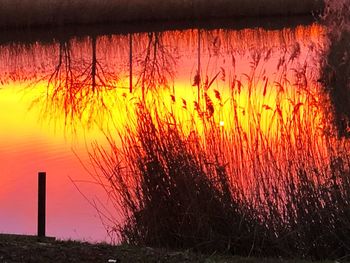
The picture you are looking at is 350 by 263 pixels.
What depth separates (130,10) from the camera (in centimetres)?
2648

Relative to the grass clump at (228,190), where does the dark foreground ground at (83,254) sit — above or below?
below

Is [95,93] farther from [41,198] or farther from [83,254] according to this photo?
[83,254]

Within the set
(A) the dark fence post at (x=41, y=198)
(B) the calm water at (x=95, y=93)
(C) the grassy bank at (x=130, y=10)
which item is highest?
(C) the grassy bank at (x=130, y=10)

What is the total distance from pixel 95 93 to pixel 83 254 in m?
8.69

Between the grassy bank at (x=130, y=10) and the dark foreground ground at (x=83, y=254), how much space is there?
20.9 metres

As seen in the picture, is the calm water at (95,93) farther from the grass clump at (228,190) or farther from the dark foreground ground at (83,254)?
the dark foreground ground at (83,254)

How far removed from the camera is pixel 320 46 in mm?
12469

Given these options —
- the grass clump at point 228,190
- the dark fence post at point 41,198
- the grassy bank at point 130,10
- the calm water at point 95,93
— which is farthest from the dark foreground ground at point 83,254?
the grassy bank at point 130,10

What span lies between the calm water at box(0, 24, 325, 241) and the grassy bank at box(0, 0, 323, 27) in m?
2.65

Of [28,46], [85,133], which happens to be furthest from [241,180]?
[28,46]

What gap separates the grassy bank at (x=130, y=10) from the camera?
25.6 m

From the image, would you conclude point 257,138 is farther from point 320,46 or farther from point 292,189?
point 320,46

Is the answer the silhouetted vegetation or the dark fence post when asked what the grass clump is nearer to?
the dark fence post

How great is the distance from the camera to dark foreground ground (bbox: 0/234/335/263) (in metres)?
4.89
